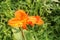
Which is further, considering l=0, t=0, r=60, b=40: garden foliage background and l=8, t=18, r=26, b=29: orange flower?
l=0, t=0, r=60, b=40: garden foliage background

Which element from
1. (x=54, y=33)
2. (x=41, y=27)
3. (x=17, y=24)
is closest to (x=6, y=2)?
(x=41, y=27)

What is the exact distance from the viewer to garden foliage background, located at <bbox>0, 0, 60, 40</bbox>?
1.97 m

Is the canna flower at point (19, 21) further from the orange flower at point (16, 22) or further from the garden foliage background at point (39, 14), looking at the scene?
the garden foliage background at point (39, 14)

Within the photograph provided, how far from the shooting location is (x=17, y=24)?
1123 millimetres

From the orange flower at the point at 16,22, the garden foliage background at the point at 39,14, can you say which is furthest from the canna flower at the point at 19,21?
the garden foliage background at the point at 39,14

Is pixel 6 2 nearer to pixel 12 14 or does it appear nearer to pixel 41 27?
pixel 12 14

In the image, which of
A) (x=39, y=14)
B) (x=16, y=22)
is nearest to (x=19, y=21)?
(x=16, y=22)

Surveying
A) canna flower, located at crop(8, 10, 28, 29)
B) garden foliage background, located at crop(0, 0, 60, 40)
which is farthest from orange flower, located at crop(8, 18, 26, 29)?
garden foliage background, located at crop(0, 0, 60, 40)

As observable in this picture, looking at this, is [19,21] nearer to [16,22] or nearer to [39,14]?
[16,22]

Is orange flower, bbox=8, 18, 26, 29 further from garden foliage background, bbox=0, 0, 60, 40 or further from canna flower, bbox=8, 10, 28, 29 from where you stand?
garden foliage background, bbox=0, 0, 60, 40

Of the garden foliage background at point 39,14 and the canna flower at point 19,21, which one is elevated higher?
the canna flower at point 19,21

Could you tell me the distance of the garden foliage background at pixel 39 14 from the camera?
1.97 m

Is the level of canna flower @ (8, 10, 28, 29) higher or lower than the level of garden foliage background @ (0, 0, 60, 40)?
higher

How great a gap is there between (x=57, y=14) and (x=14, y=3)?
50 centimetres
